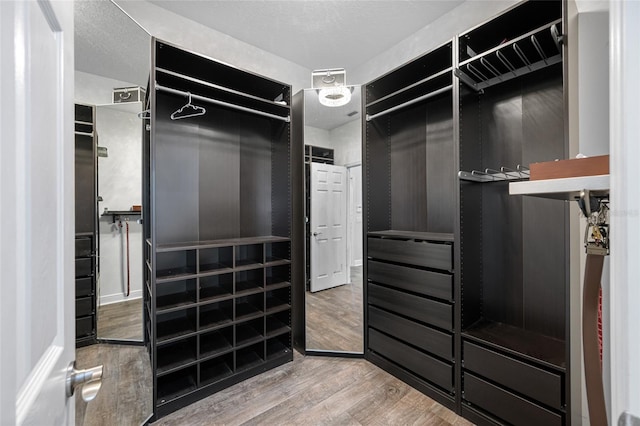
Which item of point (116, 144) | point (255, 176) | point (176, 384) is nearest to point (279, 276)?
point (255, 176)

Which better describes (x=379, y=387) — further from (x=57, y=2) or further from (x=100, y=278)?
(x=57, y=2)

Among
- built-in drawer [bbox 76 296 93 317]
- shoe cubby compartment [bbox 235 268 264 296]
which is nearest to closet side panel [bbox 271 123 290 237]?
shoe cubby compartment [bbox 235 268 264 296]

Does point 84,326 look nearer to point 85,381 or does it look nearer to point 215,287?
point 85,381

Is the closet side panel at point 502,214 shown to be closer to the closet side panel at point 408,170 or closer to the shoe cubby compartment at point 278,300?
the closet side panel at point 408,170

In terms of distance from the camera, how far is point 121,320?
161 centimetres

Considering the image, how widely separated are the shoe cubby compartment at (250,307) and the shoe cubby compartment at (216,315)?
0.08m

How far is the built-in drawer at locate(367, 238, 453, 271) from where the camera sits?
1.95m

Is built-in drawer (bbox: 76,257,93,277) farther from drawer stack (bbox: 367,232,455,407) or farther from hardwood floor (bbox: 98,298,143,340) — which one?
drawer stack (bbox: 367,232,455,407)

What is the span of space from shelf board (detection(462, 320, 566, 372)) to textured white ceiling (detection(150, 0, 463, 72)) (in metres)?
2.70

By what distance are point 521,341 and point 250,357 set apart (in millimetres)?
2014

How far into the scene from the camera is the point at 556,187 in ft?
2.33

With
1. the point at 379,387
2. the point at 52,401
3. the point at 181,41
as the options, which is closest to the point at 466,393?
the point at 379,387

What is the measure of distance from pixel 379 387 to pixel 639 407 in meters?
2.08

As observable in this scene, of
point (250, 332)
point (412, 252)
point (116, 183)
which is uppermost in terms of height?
point (116, 183)
